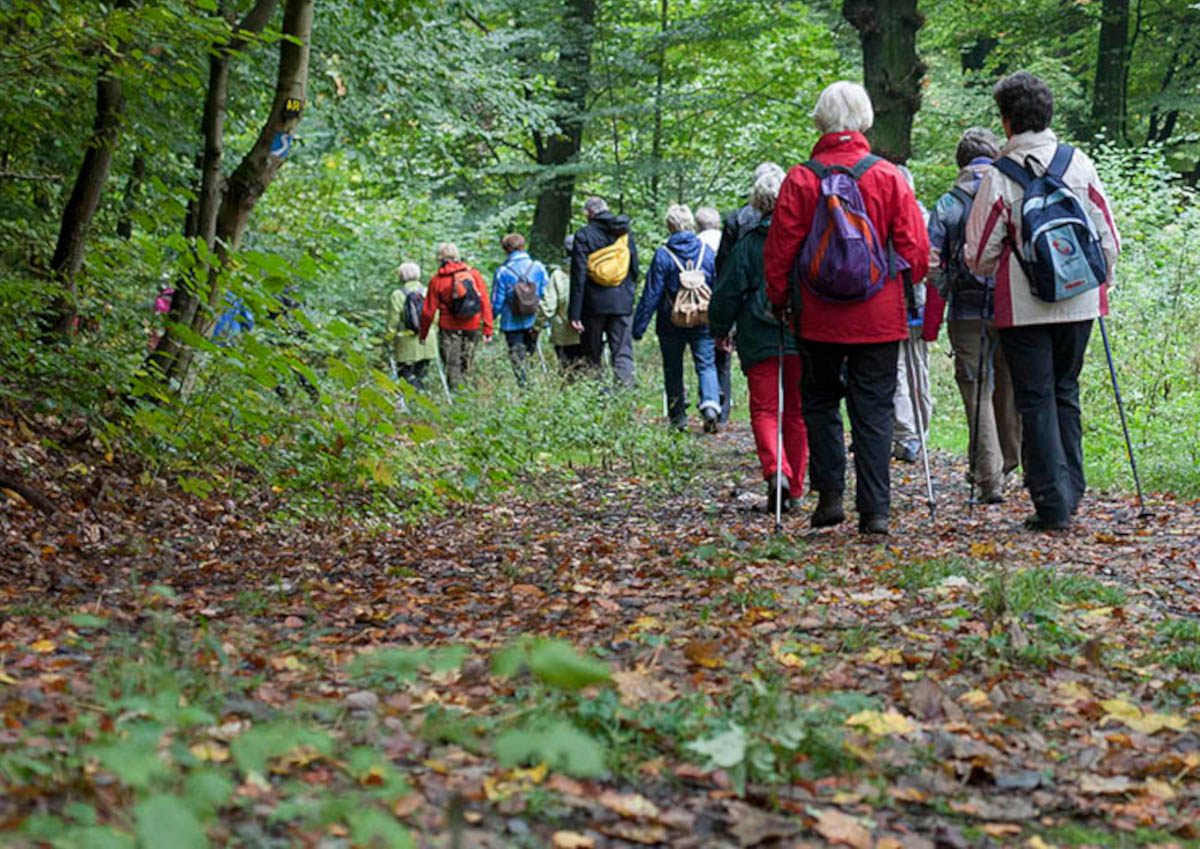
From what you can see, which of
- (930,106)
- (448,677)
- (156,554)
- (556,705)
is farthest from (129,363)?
(930,106)

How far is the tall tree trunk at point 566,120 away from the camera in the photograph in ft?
66.1

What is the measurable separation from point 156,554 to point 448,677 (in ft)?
8.65

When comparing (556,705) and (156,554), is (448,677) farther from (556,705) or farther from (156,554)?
(156,554)

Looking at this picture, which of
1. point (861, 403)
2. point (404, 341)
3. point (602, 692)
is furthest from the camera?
point (404, 341)

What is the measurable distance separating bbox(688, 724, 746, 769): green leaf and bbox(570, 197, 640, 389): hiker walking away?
10145 millimetres

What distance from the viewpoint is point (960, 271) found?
7723 mm

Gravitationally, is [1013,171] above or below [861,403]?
above

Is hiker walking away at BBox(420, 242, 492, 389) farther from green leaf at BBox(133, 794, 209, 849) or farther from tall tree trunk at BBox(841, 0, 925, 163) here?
green leaf at BBox(133, 794, 209, 849)

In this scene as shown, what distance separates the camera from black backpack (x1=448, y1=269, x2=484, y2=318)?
15289mm

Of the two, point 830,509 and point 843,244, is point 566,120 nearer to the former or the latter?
point 830,509

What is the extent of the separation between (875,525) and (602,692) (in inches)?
131

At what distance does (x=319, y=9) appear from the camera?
35.7ft

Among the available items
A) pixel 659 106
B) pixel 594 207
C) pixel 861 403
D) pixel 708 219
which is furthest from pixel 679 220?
pixel 659 106

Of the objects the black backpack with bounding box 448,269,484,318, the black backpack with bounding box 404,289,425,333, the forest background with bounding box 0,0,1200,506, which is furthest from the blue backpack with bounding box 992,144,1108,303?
the black backpack with bounding box 404,289,425,333
